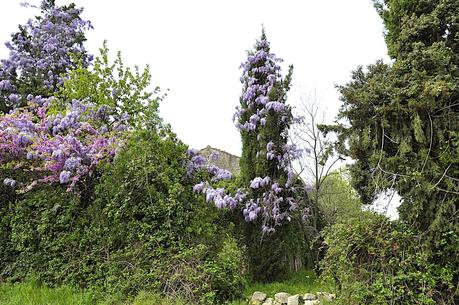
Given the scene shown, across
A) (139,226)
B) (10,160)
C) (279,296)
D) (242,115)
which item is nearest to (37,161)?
(10,160)

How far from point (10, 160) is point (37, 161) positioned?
1.87ft

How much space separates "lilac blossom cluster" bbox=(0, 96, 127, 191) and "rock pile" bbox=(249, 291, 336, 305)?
10.7 ft

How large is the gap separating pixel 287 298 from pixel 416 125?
3.28m

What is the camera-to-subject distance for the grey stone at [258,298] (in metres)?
→ 6.37

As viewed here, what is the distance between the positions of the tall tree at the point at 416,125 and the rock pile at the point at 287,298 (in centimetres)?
178

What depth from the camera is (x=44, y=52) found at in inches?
476

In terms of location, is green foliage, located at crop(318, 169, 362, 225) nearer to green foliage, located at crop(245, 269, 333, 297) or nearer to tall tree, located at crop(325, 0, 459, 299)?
green foliage, located at crop(245, 269, 333, 297)

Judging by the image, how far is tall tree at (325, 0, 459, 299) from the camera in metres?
4.85

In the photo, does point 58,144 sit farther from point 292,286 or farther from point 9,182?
point 292,286

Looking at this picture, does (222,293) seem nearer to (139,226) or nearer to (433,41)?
(139,226)

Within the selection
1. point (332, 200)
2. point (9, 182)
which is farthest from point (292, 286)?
point (9, 182)

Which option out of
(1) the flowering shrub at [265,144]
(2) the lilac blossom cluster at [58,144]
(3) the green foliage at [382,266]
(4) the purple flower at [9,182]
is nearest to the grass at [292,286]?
(1) the flowering shrub at [265,144]

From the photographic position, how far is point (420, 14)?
5715 mm

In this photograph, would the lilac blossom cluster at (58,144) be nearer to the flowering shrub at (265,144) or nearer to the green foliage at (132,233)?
the green foliage at (132,233)
